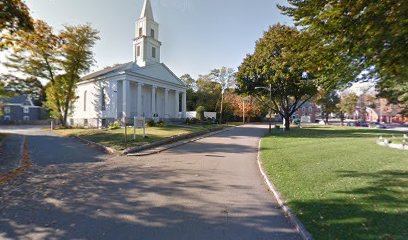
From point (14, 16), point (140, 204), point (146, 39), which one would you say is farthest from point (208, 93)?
point (140, 204)

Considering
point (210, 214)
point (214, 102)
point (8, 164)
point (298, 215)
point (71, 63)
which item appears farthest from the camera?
point (214, 102)

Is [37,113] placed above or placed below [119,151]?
above

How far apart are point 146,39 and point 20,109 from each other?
3938 cm

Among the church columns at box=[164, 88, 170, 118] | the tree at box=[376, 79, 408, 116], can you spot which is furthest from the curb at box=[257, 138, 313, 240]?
the church columns at box=[164, 88, 170, 118]

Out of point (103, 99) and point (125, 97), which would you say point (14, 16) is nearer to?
point (125, 97)

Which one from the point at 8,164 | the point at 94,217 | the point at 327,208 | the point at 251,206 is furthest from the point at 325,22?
the point at 8,164

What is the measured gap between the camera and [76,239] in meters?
3.50

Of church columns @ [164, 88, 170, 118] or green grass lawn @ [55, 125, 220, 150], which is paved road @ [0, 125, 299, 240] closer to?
green grass lawn @ [55, 125, 220, 150]

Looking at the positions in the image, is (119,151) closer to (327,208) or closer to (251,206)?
(251,206)

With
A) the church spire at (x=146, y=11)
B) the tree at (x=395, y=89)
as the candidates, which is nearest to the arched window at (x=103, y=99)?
the church spire at (x=146, y=11)

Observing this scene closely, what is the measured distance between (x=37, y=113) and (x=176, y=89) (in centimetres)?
4043

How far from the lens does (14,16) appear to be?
780 centimetres

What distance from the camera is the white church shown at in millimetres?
29484

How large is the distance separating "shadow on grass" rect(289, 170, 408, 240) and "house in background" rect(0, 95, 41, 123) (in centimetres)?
6163
